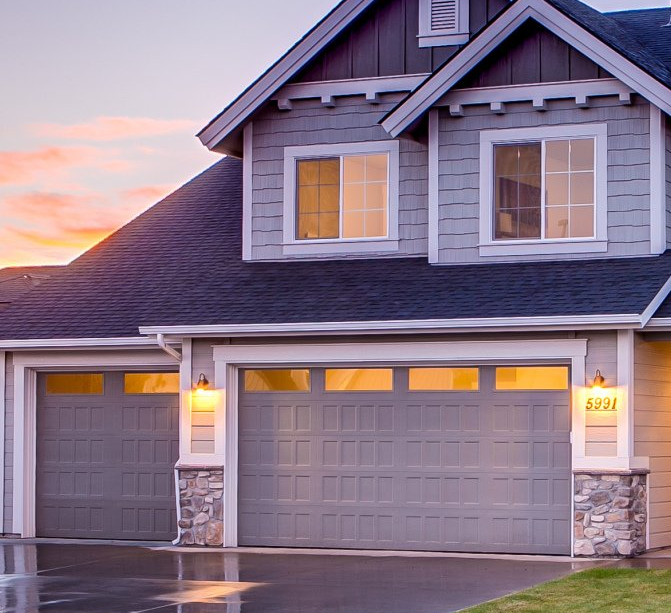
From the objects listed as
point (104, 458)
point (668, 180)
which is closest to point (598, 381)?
point (668, 180)

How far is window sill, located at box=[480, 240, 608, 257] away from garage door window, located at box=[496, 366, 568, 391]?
181 cm

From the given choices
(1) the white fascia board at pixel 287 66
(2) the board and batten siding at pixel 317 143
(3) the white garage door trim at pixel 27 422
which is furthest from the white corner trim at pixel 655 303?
(3) the white garage door trim at pixel 27 422

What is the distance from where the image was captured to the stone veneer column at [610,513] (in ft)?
51.0

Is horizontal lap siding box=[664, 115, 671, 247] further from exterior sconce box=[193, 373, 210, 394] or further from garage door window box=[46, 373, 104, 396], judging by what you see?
garage door window box=[46, 373, 104, 396]

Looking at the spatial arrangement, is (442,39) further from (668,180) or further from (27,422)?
(27,422)

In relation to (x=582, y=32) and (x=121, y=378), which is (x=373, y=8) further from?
(x=121, y=378)

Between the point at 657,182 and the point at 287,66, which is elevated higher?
the point at 287,66

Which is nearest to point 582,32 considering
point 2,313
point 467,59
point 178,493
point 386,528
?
point 467,59

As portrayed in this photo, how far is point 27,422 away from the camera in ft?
63.7

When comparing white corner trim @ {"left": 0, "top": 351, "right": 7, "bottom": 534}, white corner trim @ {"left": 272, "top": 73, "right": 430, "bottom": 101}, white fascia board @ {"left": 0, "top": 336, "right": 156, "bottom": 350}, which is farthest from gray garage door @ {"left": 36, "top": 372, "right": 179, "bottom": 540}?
white corner trim @ {"left": 272, "top": 73, "right": 430, "bottom": 101}

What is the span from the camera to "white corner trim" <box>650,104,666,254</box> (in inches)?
667

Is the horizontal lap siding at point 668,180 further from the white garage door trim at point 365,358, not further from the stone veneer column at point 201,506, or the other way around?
the stone veneer column at point 201,506

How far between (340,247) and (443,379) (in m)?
2.87

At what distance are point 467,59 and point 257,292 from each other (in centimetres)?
409
